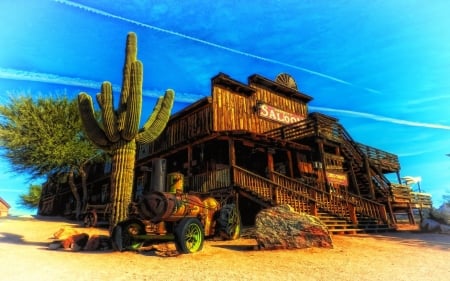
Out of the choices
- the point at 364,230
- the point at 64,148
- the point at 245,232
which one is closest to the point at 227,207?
the point at 245,232

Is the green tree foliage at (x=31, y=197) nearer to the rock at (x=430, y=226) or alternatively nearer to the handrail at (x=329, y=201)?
the handrail at (x=329, y=201)

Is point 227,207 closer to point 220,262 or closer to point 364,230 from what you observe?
point 220,262

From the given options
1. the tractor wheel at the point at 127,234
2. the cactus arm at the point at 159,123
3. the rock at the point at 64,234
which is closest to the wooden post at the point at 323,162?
the cactus arm at the point at 159,123

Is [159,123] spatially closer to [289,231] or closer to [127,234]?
[127,234]

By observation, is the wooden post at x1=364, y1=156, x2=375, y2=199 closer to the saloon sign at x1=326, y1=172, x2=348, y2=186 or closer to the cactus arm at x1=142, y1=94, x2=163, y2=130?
the saloon sign at x1=326, y1=172, x2=348, y2=186

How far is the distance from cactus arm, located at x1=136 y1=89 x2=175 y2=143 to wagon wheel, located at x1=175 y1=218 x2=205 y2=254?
4.56 metres

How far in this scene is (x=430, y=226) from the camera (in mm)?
13719

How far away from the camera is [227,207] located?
420 inches

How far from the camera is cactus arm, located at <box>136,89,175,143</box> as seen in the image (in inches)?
440

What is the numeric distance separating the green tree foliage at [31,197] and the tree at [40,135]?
32880 mm

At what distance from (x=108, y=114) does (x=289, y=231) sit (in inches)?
297

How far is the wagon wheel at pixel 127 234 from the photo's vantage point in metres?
8.23

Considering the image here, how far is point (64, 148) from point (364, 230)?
64.0ft

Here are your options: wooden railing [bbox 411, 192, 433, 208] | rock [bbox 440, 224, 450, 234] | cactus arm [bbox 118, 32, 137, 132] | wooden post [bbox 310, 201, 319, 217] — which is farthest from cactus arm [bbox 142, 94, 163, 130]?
wooden railing [bbox 411, 192, 433, 208]
